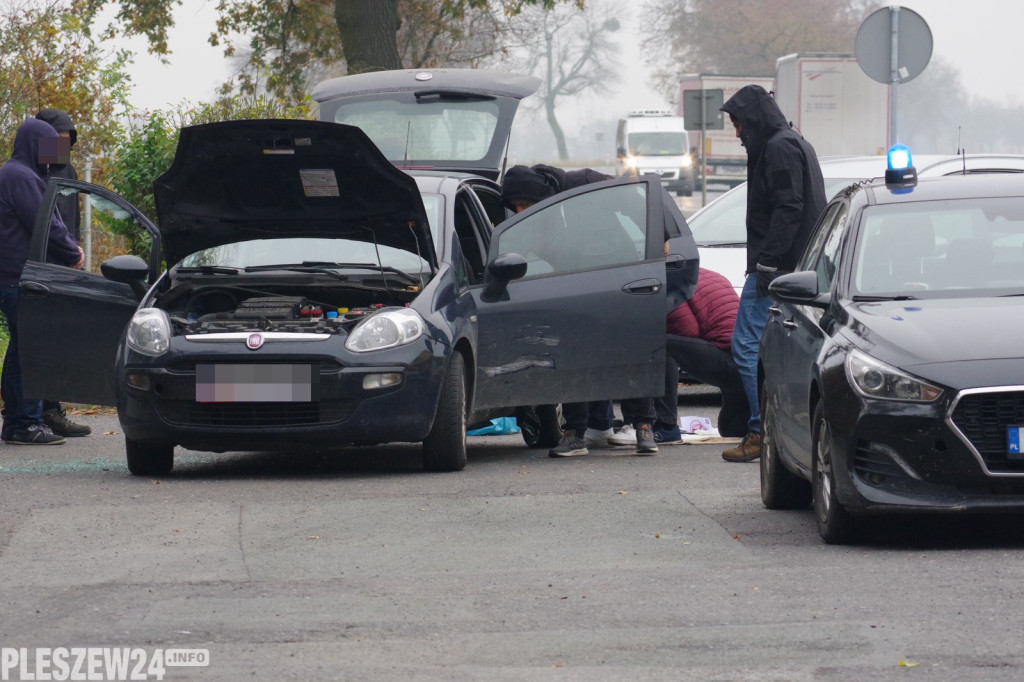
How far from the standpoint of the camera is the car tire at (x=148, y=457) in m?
9.41

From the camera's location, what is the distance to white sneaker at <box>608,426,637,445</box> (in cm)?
1109

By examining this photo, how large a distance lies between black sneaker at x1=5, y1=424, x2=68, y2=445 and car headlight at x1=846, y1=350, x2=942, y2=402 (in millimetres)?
6427

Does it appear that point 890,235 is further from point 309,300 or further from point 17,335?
point 17,335

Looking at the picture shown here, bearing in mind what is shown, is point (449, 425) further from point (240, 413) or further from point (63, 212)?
point (63, 212)

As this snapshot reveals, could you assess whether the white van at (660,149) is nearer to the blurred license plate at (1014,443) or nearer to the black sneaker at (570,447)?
the black sneaker at (570,447)

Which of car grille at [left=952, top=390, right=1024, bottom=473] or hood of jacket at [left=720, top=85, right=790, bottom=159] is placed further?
hood of jacket at [left=720, top=85, right=790, bottom=159]

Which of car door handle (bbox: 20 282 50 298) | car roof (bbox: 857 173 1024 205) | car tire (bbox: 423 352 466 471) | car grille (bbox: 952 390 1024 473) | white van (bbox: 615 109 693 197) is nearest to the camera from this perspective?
car grille (bbox: 952 390 1024 473)

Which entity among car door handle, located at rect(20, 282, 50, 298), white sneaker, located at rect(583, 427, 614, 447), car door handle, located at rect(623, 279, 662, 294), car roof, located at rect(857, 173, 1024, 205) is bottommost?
white sneaker, located at rect(583, 427, 614, 447)

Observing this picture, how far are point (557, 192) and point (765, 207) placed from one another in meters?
1.39

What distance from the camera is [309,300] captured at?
982 centimetres

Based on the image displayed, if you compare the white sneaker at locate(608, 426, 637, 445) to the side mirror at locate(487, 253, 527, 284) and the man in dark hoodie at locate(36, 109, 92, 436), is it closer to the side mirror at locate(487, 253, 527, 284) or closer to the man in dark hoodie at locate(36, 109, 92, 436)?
the side mirror at locate(487, 253, 527, 284)

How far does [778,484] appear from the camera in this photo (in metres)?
8.05

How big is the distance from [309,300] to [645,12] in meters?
85.8

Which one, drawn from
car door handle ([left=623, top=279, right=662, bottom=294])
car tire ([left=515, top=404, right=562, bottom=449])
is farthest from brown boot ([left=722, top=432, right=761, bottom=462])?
car tire ([left=515, top=404, right=562, bottom=449])
